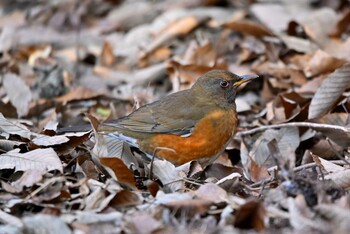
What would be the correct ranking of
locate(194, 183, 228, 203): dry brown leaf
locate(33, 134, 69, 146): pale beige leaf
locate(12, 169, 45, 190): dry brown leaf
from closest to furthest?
locate(194, 183, 228, 203): dry brown leaf
locate(12, 169, 45, 190): dry brown leaf
locate(33, 134, 69, 146): pale beige leaf

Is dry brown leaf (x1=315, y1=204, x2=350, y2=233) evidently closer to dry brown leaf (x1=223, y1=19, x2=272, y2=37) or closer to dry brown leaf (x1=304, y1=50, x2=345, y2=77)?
dry brown leaf (x1=304, y1=50, x2=345, y2=77)

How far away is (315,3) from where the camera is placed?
371 inches

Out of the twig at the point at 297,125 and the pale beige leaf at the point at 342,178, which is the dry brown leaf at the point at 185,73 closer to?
the twig at the point at 297,125

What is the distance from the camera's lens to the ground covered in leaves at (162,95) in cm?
438

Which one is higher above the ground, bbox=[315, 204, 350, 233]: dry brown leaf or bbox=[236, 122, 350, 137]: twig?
bbox=[315, 204, 350, 233]: dry brown leaf

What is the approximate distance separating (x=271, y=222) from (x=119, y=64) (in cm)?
510

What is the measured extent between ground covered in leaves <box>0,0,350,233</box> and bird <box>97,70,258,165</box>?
20 cm

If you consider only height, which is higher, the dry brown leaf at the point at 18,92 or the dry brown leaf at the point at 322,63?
the dry brown leaf at the point at 18,92

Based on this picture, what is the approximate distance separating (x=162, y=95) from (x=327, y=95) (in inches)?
88.9

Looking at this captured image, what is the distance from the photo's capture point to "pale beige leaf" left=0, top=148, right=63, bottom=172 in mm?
4992

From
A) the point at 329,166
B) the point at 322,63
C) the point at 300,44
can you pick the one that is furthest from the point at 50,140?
the point at 300,44

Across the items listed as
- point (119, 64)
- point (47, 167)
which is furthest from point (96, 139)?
point (119, 64)

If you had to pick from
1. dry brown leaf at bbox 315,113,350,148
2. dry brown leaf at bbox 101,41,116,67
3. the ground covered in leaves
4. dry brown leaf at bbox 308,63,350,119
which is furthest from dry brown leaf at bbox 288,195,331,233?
dry brown leaf at bbox 101,41,116,67

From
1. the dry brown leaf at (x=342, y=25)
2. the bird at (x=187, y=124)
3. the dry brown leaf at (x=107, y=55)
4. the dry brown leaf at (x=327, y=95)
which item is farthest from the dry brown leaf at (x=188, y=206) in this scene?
the dry brown leaf at (x=107, y=55)
